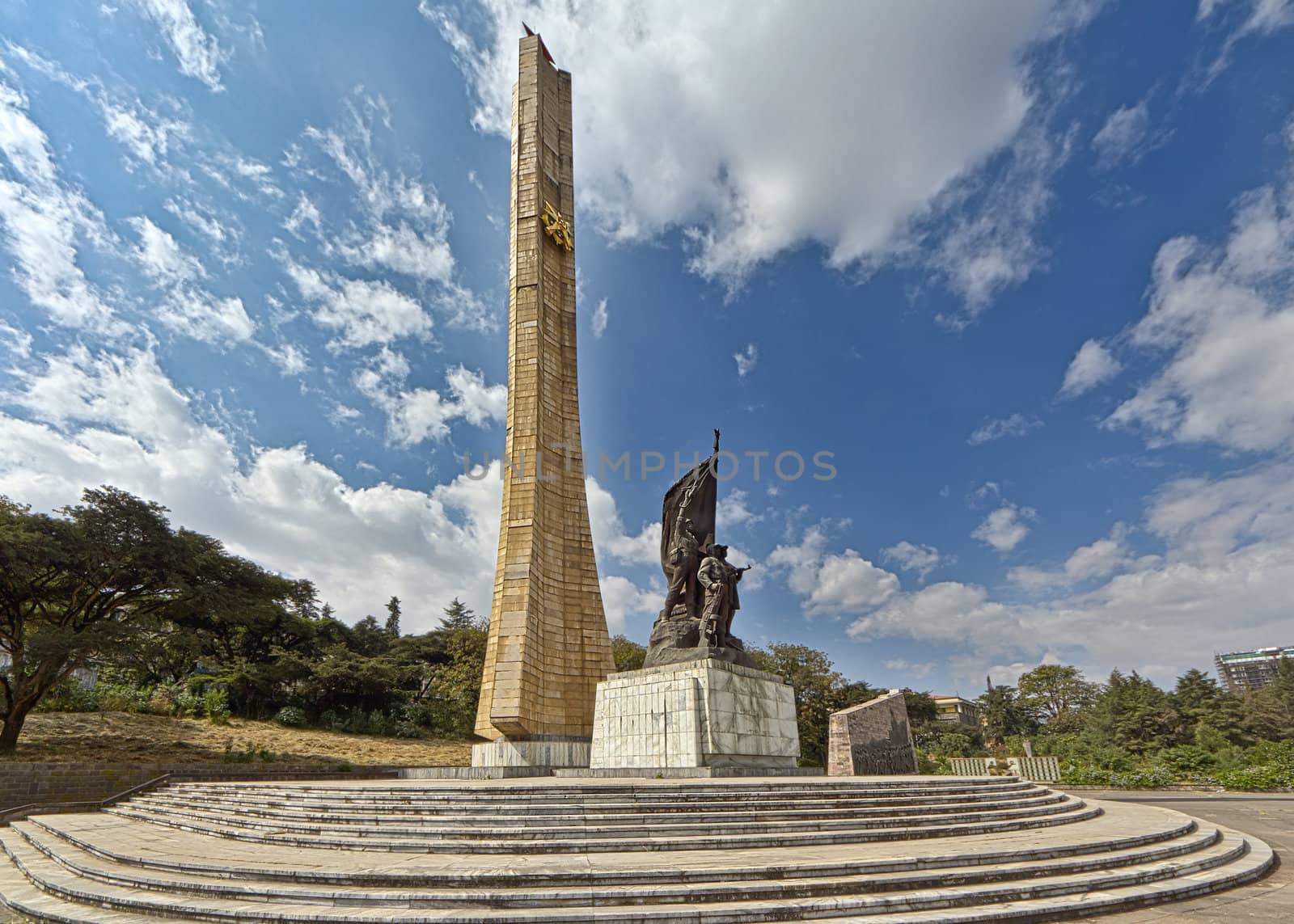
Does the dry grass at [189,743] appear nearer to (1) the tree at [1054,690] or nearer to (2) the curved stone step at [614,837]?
(2) the curved stone step at [614,837]

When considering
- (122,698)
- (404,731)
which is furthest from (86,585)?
(404,731)

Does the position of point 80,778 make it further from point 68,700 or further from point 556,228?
point 556,228

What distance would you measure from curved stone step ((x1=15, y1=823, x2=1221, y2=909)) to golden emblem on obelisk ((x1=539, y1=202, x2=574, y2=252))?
1559 cm

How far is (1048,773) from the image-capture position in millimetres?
16516

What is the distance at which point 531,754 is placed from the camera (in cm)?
1298

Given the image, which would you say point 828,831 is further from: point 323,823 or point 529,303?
point 529,303

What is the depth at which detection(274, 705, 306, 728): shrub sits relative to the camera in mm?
22688

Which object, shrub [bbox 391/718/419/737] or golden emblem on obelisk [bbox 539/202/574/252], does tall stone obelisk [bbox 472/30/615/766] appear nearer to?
golden emblem on obelisk [bbox 539/202/574/252]

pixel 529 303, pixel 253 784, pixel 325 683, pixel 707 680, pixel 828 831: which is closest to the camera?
pixel 828 831

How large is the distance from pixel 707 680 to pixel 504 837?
4.80 metres

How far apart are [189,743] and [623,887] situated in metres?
17.4

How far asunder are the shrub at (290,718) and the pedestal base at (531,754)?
12578 mm

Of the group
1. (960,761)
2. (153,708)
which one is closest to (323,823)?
(960,761)

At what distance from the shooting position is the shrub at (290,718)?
2269cm
